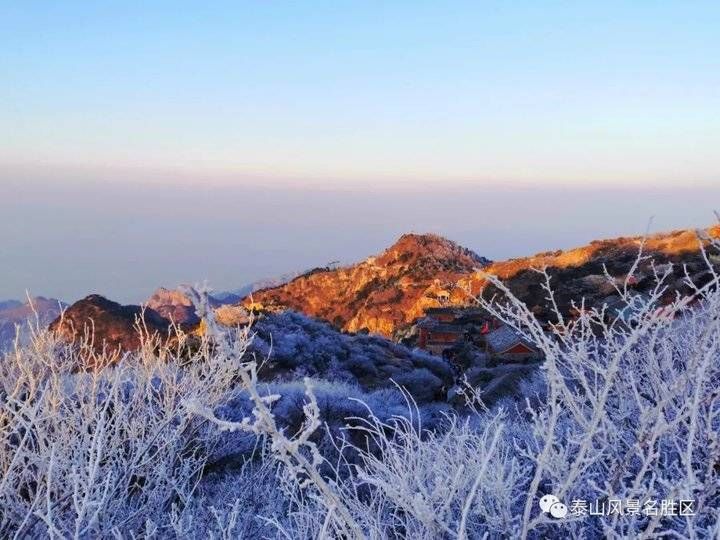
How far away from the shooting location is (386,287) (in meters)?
51.8

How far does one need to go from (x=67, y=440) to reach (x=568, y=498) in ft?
15.9

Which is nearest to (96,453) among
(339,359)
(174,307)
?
(339,359)

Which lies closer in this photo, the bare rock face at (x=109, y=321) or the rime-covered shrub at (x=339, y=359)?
the rime-covered shrub at (x=339, y=359)

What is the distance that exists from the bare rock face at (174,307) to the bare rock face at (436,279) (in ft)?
15.9

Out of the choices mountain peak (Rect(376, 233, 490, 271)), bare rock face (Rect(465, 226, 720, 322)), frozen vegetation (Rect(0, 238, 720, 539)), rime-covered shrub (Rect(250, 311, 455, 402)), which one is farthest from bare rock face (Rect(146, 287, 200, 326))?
mountain peak (Rect(376, 233, 490, 271))

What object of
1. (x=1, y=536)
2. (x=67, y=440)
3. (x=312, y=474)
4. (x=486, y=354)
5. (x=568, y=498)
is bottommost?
(x=486, y=354)

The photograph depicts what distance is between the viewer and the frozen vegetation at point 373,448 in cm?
217

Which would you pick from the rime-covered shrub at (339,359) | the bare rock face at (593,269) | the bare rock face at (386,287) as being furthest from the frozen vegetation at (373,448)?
the bare rock face at (386,287)

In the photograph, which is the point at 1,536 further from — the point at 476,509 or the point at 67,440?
the point at 476,509

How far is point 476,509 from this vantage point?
9.43ft

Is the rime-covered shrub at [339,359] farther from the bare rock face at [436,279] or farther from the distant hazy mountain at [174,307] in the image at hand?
the bare rock face at [436,279]

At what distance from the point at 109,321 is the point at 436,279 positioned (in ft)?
103

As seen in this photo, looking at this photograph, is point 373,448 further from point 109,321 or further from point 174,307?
point 174,307

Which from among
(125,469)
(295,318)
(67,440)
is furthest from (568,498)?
(295,318)
